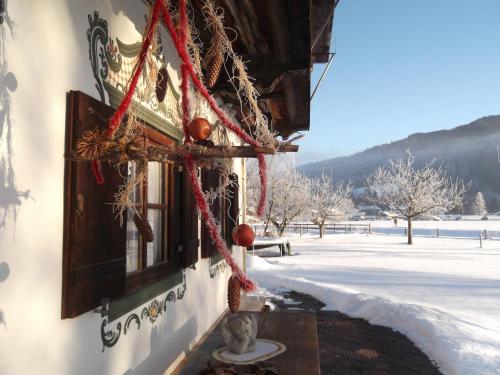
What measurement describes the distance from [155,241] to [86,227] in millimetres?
1259

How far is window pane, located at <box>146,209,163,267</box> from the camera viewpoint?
2.95 metres

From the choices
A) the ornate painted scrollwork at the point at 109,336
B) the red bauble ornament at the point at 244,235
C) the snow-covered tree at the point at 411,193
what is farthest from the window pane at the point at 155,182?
the snow-covered tree at the point at 411,193

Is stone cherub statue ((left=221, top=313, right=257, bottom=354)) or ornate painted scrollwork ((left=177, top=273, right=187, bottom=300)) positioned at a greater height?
ornate painted scrollwork ((left=177, top=273, right=187, bottom=300))

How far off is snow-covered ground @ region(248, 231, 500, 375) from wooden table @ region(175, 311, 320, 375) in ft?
6.42

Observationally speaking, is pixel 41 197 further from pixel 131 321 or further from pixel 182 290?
pixel 182 290

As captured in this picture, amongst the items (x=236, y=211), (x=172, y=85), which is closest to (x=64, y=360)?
(x=172, y=85)

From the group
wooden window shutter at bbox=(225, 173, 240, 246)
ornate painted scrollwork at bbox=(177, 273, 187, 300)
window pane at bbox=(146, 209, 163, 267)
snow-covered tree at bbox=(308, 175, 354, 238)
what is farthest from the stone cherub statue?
snow-covered tree at bbox=(308, 175, 354, 238)

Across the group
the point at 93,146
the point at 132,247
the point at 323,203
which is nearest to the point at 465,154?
the point at 323,203

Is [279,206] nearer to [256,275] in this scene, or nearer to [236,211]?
[256,275]

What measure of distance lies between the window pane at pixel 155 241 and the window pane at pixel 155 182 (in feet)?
0.32

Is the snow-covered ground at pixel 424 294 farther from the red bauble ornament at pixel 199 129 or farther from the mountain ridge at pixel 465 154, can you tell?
the mountain ridge at pixel 465 154

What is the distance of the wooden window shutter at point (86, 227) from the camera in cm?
177

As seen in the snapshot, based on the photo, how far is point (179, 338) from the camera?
3.33m

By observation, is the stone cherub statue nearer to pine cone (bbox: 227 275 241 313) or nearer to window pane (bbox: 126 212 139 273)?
window pane (bbox: 126 212 139 273)
